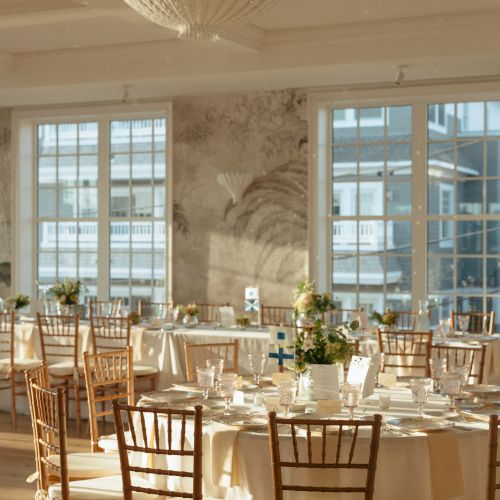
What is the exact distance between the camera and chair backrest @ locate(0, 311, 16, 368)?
910 centimetres

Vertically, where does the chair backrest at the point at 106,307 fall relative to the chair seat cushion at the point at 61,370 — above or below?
above

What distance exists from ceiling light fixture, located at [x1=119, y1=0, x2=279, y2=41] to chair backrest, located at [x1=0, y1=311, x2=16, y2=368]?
494 cm

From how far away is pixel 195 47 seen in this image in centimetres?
984

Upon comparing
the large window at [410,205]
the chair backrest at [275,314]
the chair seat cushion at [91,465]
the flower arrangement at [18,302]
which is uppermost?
the large window at [410,205]

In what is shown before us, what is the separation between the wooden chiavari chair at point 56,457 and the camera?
4.42 metres

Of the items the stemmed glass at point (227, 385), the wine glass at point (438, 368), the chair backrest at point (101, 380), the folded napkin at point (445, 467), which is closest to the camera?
the folded napkin at point (445, 467)

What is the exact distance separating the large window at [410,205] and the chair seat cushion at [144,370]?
2.78 m

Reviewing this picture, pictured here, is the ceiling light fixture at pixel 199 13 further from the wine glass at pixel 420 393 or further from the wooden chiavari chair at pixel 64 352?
the wooden chiavari chair at pixel 64 352

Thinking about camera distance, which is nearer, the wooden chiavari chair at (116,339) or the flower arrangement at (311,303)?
the flower arrangement at (311,303)

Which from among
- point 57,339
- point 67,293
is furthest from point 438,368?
point 67,293

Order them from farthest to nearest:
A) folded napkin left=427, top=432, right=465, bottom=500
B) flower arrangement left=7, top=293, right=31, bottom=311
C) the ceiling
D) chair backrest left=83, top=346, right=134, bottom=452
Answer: flower arrangement left=7, top=293, right=31, bottom=311, the ceiling, chair backrest left=83, top=346, right=134, bottom=452, folded napkin left=427, top=432, right=465, bottom=500

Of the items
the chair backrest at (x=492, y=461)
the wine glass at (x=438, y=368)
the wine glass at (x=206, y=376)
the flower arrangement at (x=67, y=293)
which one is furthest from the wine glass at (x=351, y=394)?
the flower arrangement at (x=67, y=293)

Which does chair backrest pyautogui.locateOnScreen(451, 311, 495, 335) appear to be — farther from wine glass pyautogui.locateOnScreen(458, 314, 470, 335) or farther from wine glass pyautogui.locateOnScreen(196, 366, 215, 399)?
wine glass pyautogui.locateOnScreen(196, 366, 215, 399)

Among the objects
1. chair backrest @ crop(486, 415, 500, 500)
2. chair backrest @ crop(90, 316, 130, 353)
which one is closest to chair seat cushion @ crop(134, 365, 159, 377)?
chair backrest @ crop(90, 316, 130, 353)
